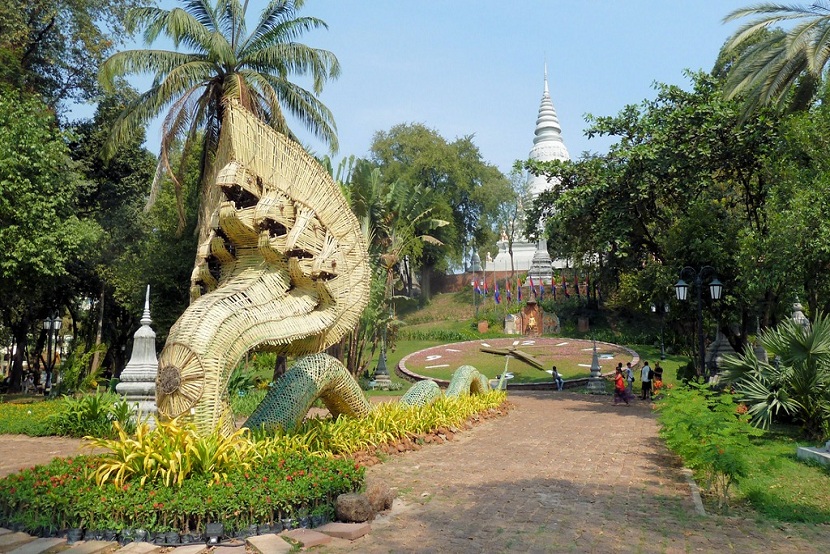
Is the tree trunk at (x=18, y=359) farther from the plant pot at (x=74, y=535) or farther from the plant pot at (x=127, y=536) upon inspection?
the plant pot at (x=127, y=536)

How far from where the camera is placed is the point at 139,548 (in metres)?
5.10

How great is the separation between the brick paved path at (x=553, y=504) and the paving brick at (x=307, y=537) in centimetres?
16

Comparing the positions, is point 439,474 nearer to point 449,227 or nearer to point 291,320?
point 291,320

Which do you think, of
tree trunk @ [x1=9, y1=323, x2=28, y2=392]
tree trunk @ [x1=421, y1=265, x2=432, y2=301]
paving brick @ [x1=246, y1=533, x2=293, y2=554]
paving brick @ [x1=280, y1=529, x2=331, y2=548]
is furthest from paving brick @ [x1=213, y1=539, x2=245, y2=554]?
tree trunk @ [x1=421, y1=265, x2=432, y2=301]

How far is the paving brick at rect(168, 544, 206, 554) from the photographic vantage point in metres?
5.05

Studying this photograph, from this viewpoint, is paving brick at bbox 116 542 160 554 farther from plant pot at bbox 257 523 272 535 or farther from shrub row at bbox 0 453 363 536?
plant pot at bbox 257 523 272 535

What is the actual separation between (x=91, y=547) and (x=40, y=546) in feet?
1.16

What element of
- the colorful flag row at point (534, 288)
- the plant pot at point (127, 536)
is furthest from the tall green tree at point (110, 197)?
the colorful flag row at point (534, 288)

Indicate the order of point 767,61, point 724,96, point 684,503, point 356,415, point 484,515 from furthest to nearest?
point 724,96
point 767,61
point 356,415
point 684,503
point 484,515

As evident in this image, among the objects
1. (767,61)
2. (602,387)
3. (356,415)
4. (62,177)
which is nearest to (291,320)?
(356,415)

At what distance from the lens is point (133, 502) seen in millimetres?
5324

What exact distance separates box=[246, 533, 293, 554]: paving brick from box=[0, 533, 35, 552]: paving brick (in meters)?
1.68

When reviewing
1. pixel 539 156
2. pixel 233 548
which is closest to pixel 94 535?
pixel 233 548

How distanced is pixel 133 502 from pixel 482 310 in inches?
1592
